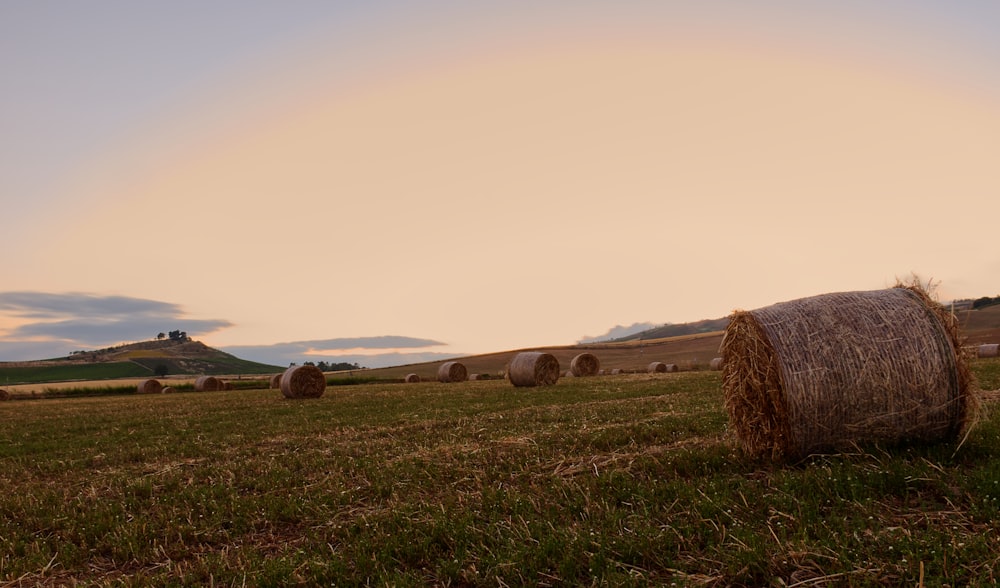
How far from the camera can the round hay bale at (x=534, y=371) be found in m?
31.2

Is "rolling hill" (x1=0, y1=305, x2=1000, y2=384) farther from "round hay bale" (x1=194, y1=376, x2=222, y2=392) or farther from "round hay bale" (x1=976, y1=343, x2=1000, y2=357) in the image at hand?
"round hay bale" (x1=194, y1=376, x2=222, y2=392)

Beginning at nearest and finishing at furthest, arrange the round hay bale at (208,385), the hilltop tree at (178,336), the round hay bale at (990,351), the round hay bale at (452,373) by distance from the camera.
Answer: the round hay bale at (990,351) < the round hay bale at (452,373) < the round hay bale at (208,385) < the hilltop tree at (178,336)

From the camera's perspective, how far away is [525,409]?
17.3 meters

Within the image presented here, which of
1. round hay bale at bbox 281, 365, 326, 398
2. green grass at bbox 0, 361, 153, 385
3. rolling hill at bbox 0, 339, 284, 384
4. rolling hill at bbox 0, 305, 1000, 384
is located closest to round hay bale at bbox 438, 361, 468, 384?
rolling hill at bbox 0, 305, 1000, 384

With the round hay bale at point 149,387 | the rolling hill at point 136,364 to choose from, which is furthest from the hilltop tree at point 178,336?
the round hay bale at point 149,387

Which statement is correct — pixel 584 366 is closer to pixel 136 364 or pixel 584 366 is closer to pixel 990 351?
pixel 990 351

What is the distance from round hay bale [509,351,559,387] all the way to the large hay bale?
74.9 ft

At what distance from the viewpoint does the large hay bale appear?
7832mm

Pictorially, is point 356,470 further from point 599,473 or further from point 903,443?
point 903,443

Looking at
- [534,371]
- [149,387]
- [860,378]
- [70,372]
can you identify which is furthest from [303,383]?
[70,372]

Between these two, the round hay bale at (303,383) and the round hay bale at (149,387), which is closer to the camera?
the round hay bale at (303,383)

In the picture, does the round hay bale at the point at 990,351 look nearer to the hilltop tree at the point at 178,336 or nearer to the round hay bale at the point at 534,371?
the round hay bale at the point at 534,371

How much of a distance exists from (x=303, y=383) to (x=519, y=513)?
2854 cm

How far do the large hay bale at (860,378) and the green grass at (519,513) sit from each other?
0.34 metres
